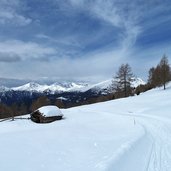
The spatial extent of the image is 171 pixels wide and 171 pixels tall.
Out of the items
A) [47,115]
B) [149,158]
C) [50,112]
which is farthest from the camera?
[50,112]

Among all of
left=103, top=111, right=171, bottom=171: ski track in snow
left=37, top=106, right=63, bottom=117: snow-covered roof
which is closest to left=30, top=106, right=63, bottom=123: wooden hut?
left=37, top=106, right=63, bottom=117: snow-covered roof

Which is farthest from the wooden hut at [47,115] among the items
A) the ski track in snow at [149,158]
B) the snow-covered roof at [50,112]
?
the ski track in snow at [149,158]

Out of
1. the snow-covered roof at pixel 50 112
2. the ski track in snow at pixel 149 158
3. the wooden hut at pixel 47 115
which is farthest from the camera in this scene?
the snow-covered roof at pixel 50 112

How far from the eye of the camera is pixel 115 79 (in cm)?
7431

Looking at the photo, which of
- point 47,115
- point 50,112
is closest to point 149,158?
point 47,115

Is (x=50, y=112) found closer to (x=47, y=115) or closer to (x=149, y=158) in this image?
(x=47, y=115)

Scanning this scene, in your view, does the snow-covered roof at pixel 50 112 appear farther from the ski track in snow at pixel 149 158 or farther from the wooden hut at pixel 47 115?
the ski track in snow at pixel 149 158

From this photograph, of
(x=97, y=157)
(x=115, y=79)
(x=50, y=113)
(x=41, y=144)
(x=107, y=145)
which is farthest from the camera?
(x=115, y=79)

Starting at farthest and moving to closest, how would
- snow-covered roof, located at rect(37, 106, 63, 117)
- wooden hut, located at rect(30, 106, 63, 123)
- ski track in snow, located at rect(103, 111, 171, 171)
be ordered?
snow-covered roof, located at rect(37, 106, 63, 117) < wooden hut, located at rect(30, 106, 63, 123) < ski track in snow, located at rect(103, 111, 171, 171)

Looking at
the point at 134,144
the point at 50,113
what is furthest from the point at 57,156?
the point at 50,113

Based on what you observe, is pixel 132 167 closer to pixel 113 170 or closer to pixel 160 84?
pixel 113 170

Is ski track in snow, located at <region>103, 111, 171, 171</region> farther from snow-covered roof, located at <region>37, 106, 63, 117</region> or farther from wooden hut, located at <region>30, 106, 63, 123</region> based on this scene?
snow-covered roof, located at <region>37, 106, 63, 117</region>

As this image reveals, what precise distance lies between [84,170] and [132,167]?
1.99 metres

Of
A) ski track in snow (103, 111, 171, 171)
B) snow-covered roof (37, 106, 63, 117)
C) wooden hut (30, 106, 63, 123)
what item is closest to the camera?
ski track in snow (103, 111, 171, 171)
